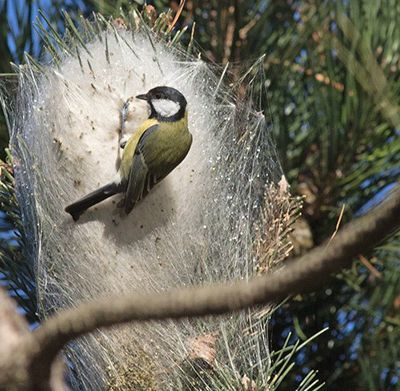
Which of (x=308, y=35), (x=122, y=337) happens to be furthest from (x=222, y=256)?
(x=308, y=35)

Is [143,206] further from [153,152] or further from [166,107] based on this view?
[166,107]

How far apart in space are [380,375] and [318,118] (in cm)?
57

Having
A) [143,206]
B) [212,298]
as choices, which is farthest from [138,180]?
[212,298]

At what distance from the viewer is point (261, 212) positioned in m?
1.83

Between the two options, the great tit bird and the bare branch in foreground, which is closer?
the bare branch in foreground

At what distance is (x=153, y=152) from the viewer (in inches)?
76.4

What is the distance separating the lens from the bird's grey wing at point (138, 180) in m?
1.87

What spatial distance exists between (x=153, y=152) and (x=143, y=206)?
118 millimetres

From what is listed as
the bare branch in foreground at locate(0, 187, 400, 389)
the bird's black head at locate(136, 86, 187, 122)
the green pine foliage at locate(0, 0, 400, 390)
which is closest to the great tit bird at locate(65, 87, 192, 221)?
the bird's black head at locate(136, 86, 187, 122)

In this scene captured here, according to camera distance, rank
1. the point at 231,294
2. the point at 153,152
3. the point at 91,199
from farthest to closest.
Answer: the point at 153,152 → the point at 91,199 → the point at 231,294

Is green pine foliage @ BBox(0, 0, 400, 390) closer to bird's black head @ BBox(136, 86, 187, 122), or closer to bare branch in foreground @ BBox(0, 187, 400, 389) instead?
bird's black head @ BBox(136, 86, 187, 122)

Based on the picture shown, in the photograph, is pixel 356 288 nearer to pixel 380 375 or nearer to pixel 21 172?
pixel 380 375

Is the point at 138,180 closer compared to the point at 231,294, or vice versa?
the point at 231,294

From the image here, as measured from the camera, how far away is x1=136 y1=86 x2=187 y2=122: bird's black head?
1891 millimetres
